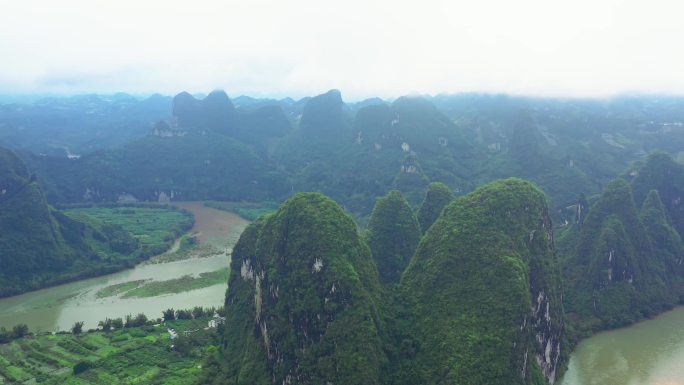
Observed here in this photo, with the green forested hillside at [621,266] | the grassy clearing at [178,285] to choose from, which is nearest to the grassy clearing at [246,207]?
the grassy clearing at [178,285]

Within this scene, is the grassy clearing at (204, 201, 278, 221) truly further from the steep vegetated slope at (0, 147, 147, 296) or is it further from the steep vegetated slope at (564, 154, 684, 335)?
the steep vegetated slope at (564, 154, 684, 335)

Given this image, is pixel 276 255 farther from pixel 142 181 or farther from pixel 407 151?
pixel 142 181

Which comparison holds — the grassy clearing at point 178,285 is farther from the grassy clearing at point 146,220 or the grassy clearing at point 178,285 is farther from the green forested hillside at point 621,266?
the green forested hillside at point 621,266

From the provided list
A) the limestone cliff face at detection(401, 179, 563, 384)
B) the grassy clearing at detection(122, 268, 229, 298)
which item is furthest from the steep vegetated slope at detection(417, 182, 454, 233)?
the grassy clearing at detection(122, 268, 229, 298)

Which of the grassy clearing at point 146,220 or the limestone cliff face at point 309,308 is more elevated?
the limestone cliff face at point 309,308

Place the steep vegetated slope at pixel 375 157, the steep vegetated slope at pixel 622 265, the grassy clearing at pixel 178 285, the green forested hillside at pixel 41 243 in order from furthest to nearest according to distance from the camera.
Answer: the steep vegetated slope at pixel 375 157 → the green forested hillside at pixel 41 243 → the grassy clearing at pixel 178 285 → the steep vegetated slope at pixel 622 265
